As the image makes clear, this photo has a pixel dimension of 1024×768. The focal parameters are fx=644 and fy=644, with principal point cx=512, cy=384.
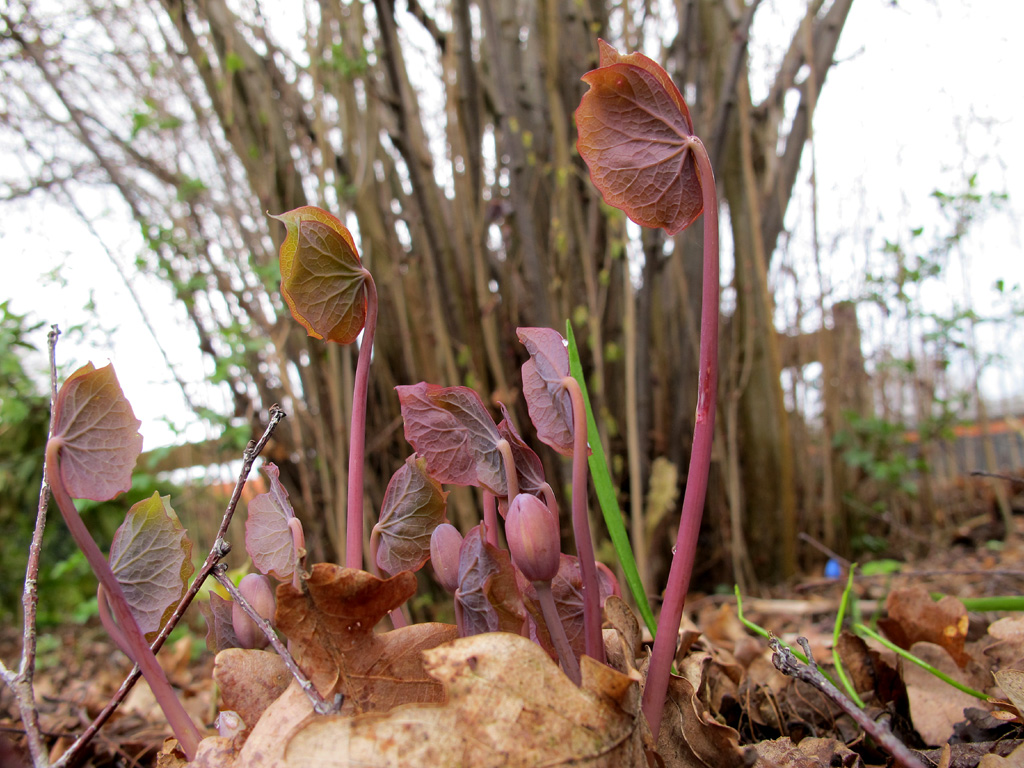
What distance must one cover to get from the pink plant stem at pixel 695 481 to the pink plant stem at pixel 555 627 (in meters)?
0.05

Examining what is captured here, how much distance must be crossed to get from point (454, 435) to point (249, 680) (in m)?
0.20

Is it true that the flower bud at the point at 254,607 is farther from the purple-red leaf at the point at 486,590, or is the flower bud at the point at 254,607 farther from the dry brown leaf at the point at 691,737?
the dry brown leaf at the point at 691,737

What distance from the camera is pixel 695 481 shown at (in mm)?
378

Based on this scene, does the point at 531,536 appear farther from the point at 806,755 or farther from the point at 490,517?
the point at 806,755

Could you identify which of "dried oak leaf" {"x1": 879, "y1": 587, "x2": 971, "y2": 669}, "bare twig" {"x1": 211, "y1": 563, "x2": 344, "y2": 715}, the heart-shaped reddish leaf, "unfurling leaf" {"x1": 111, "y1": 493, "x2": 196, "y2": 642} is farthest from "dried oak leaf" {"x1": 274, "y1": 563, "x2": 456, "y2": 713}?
"dried oak leaf" {"x1": 879, "y1": 587, "x2": 971, "y2": 669}

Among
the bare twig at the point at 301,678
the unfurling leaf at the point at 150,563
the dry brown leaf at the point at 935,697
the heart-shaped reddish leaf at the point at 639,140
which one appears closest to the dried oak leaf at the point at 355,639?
the bare twig at the point at 301,678

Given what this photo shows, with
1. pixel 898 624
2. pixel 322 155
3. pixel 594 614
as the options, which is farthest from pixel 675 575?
pixel 322 155

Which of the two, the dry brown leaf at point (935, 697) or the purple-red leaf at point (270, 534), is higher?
the purple-red leaf at point (270, 534)

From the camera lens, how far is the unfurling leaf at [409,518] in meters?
0.43

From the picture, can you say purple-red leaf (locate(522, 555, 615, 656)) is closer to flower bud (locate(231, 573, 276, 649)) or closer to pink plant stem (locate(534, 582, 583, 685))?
pink plant stem (locate(534, 582, 583, 685))

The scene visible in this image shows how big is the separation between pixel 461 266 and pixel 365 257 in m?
0.28

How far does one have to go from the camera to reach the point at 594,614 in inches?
14.5

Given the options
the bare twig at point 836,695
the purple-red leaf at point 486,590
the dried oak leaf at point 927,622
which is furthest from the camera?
the dried oak leaf at point 927,622

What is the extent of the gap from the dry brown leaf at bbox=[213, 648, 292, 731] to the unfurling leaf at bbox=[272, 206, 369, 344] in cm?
20
